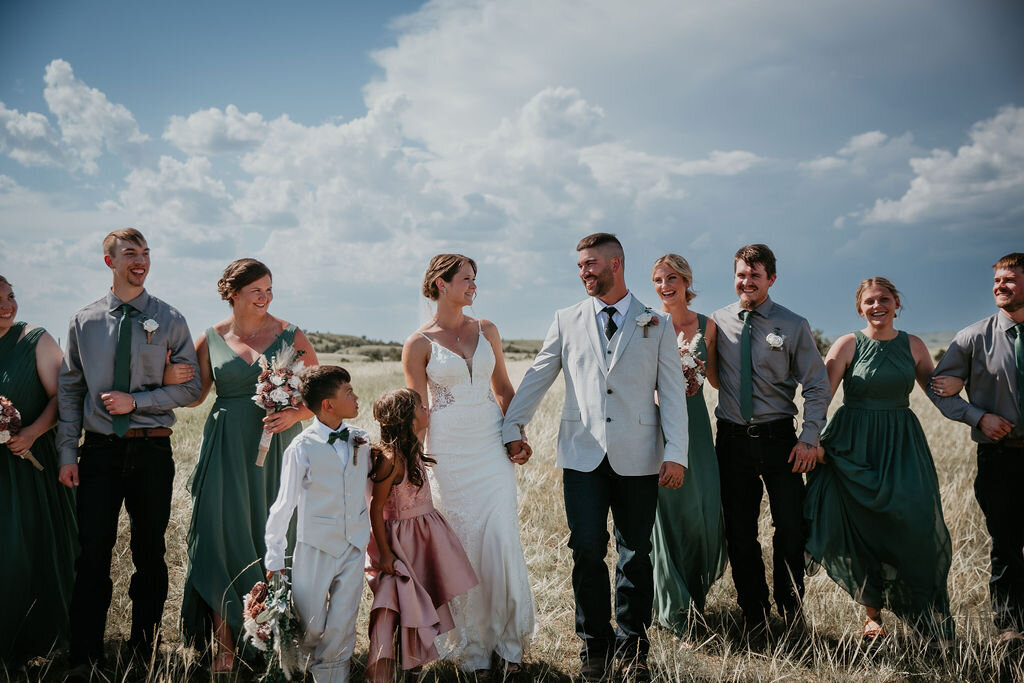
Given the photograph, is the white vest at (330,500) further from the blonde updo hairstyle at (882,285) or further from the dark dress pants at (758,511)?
the blonde updo hairstyle at (882,285)

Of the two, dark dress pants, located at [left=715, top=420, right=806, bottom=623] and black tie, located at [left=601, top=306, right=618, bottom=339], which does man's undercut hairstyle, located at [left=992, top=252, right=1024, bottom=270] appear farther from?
black tie, located at [left=601, top=306, right=618, bottom=339]

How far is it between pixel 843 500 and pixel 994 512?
3.86ft

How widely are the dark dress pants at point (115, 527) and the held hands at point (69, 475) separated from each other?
0.05 metres

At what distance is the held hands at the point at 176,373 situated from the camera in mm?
5512

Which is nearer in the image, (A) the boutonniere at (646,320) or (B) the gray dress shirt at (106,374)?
(A) the boutonniere at (646,320)

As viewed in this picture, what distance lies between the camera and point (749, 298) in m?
6.21

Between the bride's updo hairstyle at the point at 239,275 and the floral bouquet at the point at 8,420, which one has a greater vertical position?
the bride's updo hairstyle at the point at 239,275

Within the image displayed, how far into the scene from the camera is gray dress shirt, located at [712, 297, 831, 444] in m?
5.98

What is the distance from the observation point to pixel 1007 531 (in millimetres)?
6043

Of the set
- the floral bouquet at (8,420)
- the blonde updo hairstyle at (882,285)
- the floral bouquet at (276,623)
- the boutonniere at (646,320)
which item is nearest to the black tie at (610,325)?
the boutonniere at (646,320)

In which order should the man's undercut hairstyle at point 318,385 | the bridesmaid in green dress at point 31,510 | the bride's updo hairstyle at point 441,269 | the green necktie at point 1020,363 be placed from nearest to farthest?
the man's undercut hairstyle at point 318,385 < the bridesmaid in green dress at point 31,510 < the bride's updo hairstyle at point 441,269 < the green necktie at point 1020,363

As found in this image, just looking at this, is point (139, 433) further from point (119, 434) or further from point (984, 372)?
point (984, 372)

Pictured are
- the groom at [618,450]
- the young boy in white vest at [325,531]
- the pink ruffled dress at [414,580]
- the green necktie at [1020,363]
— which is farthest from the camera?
the green necktie at [1020,363]

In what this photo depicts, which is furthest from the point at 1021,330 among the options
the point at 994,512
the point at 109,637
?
the point at 109,637
